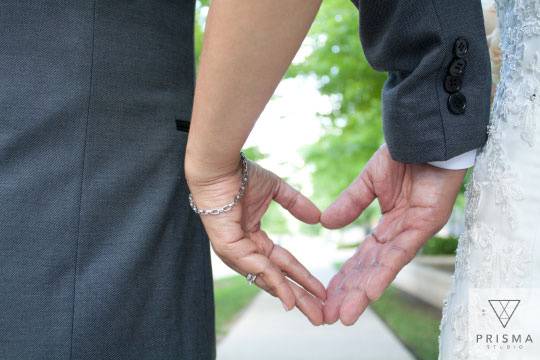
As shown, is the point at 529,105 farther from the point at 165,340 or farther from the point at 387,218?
the point at 165,340

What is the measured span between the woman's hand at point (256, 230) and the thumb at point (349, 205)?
0.04 m

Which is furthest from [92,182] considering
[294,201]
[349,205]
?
[349,205]

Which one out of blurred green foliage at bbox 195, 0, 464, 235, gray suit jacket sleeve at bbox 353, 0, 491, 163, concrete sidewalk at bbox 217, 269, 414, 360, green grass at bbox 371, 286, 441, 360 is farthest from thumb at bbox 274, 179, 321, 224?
blurred green foliage at bbox 195, 0, 464, 235

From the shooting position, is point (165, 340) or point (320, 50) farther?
point (320, 50)

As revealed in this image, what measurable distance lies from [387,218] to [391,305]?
8.73m

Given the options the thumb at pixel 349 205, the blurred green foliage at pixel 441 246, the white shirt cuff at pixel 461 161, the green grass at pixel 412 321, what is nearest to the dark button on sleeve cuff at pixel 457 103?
the white shirt cuff at pixel 461 161

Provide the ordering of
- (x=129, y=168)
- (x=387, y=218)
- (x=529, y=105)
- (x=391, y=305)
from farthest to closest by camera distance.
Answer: (x=391, y=305) → (x=387, y=218) → (x=129, y=168) → (x=529, y=105)

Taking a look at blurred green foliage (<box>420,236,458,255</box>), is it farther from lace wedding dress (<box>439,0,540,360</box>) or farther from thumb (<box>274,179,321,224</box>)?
lace wedding dress (<box>439,0,540,360</box>)

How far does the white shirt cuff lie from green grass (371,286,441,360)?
426 cm

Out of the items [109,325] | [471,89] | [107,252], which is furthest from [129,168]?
[471,89]

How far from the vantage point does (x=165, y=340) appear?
1586 mm

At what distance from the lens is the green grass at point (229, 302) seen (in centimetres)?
883

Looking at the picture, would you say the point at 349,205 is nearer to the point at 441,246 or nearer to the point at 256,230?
the point at 256,230

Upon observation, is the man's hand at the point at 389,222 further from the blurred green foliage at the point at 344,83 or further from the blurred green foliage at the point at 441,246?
the blurred green foliage at the point at 441,246
